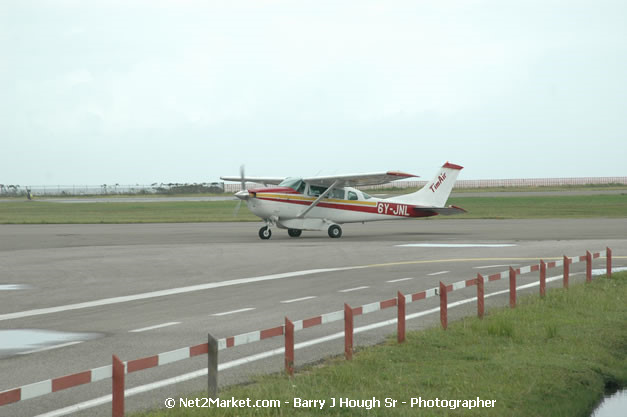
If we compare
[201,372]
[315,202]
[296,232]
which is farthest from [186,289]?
[296,232]

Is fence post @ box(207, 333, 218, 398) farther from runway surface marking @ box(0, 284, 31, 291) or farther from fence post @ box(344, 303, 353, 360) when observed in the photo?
runway surface marking @ box(0, 284, 31, 291)

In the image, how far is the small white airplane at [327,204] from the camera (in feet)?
112

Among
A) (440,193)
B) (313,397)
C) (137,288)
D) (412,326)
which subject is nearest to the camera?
(313,397)

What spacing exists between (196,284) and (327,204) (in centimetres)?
1759

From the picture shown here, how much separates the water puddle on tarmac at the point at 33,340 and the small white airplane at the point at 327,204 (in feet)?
68.8

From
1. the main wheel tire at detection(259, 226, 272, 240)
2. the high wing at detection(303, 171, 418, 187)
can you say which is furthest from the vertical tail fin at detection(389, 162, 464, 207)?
the main wheel tire at detection(259, 226, 272, 240)

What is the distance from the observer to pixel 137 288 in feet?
59.3

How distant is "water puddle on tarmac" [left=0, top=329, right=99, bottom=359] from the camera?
428 inches

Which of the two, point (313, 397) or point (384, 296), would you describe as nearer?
point (313, 397)

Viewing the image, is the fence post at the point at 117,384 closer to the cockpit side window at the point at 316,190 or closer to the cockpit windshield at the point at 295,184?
the cockpit windshield at the point at 295,184

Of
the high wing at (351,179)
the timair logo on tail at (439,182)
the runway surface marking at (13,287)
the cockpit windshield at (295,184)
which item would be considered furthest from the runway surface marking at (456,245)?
the runway surface marking at (13,287)

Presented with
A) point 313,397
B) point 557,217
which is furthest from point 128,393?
point 557,217

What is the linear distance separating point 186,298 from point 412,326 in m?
5.56

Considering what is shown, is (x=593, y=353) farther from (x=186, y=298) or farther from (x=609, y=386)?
(x=186, y=298)
